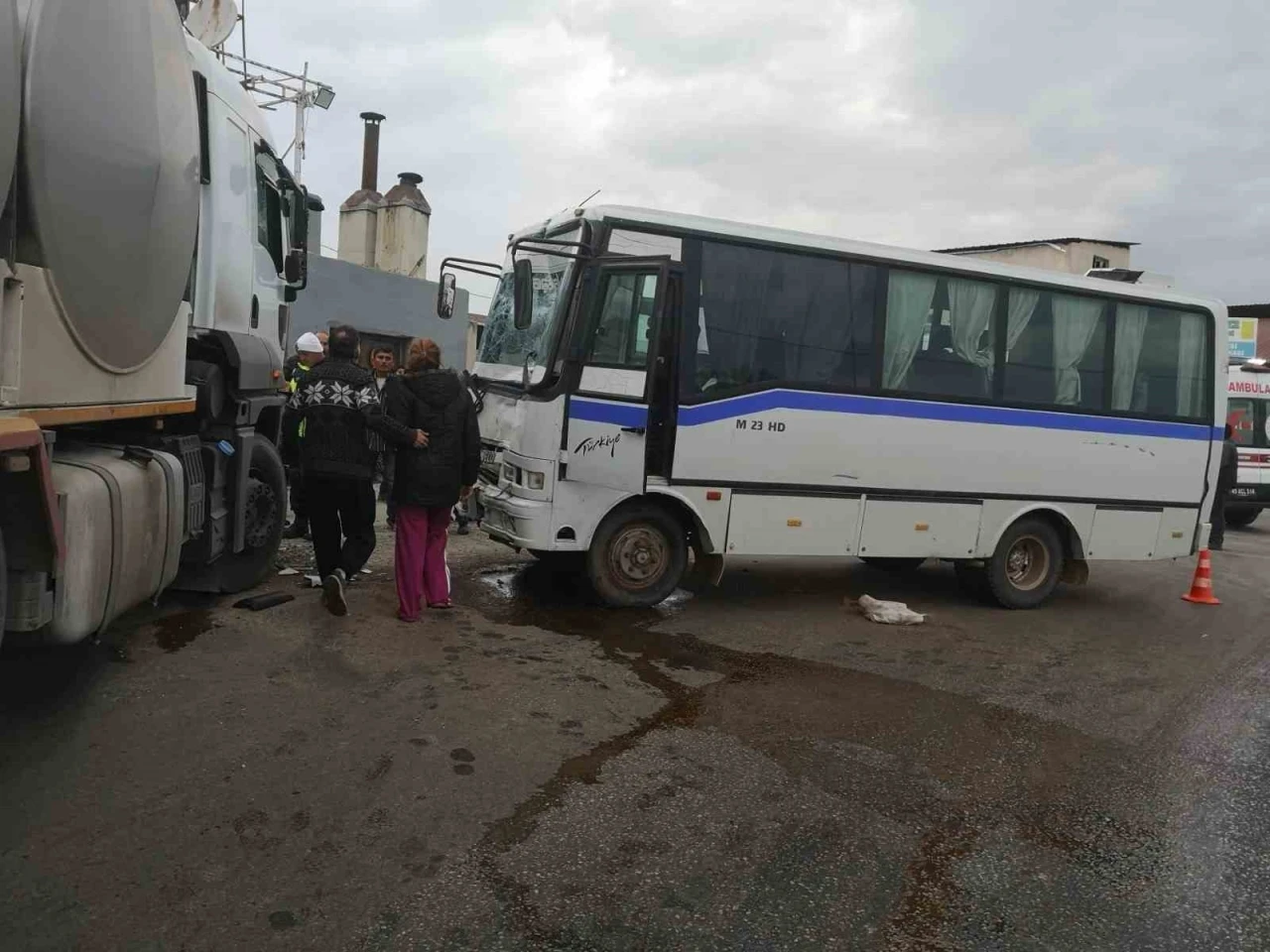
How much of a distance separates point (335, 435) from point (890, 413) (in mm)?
4097

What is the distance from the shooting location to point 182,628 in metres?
5.77

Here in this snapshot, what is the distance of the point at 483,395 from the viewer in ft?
24.7

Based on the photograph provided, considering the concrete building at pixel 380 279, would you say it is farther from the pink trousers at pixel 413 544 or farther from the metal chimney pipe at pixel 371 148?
the pink trousers at pixel 413 544

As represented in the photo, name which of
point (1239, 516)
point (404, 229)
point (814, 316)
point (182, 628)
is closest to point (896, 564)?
point (814, 316)

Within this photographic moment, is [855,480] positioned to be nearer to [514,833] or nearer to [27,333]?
[514,833]

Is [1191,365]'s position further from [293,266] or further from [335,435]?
[293,266]

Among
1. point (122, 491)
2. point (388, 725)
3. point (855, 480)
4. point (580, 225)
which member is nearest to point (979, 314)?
point (855, 480)

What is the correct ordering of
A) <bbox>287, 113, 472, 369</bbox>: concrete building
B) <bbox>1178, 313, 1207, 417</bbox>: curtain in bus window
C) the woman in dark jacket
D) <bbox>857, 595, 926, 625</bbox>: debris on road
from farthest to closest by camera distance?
<bbox>287, 113, 472, 369</bbox>: concrete building, <bbox>1178, 313, 1207, 417</bbox>: curtain in bus window, <bbox>857, 595, 926, 625</bbox>: debris on road, the woman in dark jacket

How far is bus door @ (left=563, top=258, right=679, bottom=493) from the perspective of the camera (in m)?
6.61

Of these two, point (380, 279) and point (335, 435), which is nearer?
point (335, 435)

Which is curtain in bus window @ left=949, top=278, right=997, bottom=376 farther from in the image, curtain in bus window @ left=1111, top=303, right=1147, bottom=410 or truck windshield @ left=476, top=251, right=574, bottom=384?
truck windshield @ left=476, top=251, right=574, bottom=384

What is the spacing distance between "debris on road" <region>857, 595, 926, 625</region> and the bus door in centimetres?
228

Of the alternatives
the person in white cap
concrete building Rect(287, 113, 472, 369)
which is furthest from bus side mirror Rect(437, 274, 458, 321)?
concrete building Rect(287, 113, 472, 369)

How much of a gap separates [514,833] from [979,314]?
606cm
